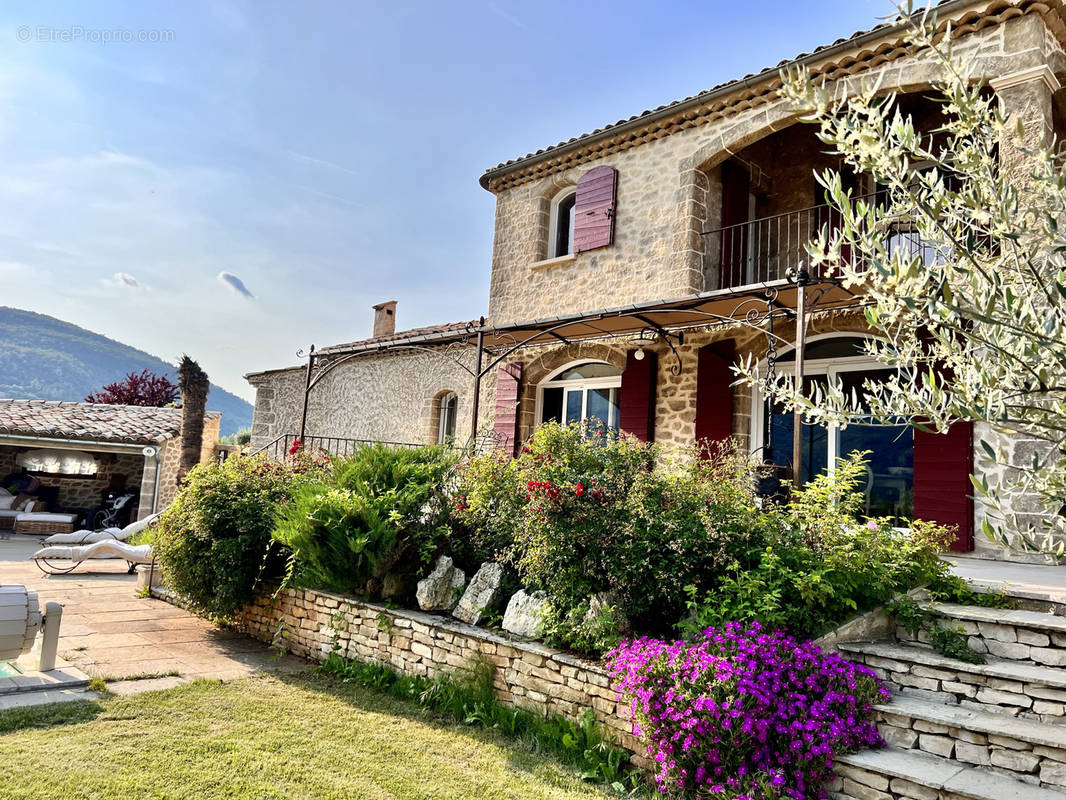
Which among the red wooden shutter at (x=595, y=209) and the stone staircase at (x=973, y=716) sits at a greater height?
the red wooden shutter at (x=595, y=209)

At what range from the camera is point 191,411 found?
13.6m

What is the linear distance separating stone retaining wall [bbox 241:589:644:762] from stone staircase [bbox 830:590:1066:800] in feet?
4.22

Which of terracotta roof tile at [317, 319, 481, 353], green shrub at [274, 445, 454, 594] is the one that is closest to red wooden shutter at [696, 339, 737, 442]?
terracotta roof tile at [317, 319, 481, 353]

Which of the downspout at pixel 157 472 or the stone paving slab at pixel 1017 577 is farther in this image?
the downspout at pixel 157 472

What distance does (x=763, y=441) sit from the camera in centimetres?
856

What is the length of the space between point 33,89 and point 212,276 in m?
16.0

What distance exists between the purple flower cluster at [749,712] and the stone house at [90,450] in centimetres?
1346

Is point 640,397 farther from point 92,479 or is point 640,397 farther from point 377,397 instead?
point 92,479

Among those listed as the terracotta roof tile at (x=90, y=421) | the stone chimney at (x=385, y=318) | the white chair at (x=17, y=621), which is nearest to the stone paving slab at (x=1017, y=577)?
the white chair at (x=17, y=621)

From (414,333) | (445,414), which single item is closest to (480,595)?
(445,414)

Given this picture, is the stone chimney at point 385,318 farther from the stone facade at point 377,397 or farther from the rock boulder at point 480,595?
the rock boulder at point 480,595

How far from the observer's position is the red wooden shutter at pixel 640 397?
9.47m

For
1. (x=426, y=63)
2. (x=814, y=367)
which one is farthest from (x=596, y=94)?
(x=814, y=367)

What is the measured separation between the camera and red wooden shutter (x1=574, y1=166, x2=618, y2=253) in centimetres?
984
